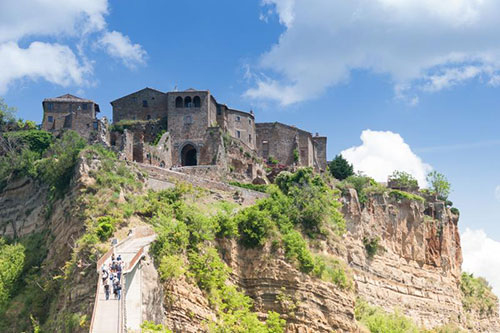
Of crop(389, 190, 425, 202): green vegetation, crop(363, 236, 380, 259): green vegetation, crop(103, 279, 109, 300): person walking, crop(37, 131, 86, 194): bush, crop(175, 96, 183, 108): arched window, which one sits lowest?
crop(103, 279, 109, 300): person walking

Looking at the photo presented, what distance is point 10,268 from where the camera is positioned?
42844mm

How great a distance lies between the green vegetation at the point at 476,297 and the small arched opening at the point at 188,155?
27709 mm

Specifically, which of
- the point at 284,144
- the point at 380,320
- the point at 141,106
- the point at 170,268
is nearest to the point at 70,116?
the point at 141,106

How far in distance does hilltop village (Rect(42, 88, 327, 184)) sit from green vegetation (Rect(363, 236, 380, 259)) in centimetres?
941

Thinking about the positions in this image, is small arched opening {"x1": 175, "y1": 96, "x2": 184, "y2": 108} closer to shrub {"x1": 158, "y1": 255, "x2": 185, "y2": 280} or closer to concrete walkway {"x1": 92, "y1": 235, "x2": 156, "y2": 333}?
shrub {"x1": 158, "y1": 255, "x2": 185, "y2": 280}

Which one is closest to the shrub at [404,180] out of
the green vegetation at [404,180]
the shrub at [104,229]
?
the green vegetation at [404,180]

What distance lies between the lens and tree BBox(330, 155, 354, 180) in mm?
69188

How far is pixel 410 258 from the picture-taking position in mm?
→ 61750

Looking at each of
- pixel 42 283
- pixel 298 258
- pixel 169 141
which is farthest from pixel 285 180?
pixel 42 283

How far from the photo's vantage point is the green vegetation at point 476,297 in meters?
67.6

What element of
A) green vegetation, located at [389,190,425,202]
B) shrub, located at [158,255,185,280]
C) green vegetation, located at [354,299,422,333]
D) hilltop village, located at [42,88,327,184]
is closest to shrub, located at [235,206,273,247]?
shrub, located at [158,255,185,280]

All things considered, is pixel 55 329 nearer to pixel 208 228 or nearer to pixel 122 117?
pixel 208 228

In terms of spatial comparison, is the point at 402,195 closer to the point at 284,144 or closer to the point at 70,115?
the point at 284,144

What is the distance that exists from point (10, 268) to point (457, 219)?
140ft
